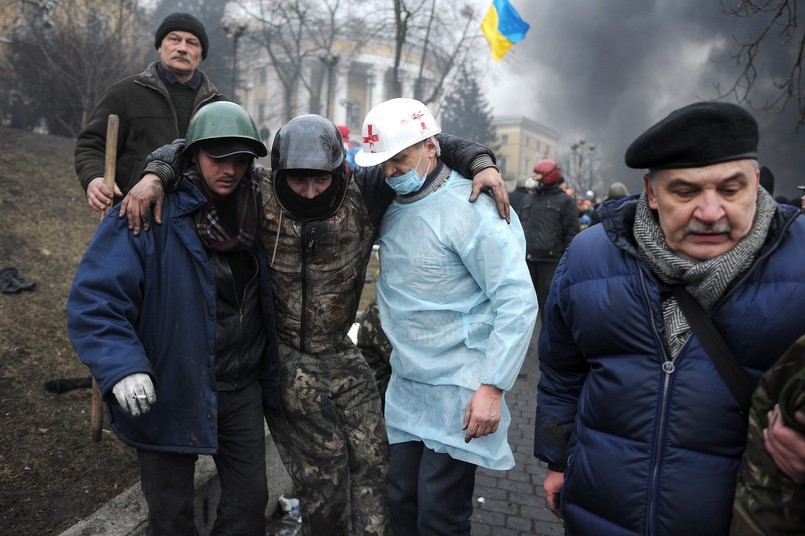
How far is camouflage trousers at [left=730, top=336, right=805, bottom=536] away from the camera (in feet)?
4.45

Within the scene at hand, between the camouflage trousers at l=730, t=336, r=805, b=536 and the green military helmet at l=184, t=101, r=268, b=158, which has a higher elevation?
the green military helmet at l=184, t=101, r=268, b=158

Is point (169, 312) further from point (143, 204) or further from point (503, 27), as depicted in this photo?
point (503, 27)

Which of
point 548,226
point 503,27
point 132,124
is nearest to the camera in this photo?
point 132,124

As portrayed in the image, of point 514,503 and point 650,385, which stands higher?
point 650,385

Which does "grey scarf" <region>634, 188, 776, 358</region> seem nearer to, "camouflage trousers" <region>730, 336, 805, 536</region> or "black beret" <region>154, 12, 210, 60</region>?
"camouflage trousers" <region>730, 336, 805, 536</region>

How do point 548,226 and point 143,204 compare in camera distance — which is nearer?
point 143,204

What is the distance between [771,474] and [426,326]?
1544mm

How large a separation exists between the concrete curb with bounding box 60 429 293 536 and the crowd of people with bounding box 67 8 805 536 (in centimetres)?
27

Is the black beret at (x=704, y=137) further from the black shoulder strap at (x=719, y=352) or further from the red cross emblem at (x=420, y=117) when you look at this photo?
the red cross emblem at (x=420, y=117)

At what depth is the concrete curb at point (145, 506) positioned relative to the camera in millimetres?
2688

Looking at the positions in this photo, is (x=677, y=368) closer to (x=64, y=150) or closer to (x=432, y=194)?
(x=432, y=194)

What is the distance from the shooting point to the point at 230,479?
2781mm

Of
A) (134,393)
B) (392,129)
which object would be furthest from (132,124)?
(134,393)

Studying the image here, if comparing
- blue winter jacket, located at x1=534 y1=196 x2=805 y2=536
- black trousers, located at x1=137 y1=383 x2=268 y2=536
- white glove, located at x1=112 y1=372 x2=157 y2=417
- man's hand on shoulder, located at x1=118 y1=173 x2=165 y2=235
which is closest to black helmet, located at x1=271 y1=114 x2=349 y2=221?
man's hand on shoulder, located at x1=118 y1=173 x2=165 y2=235
